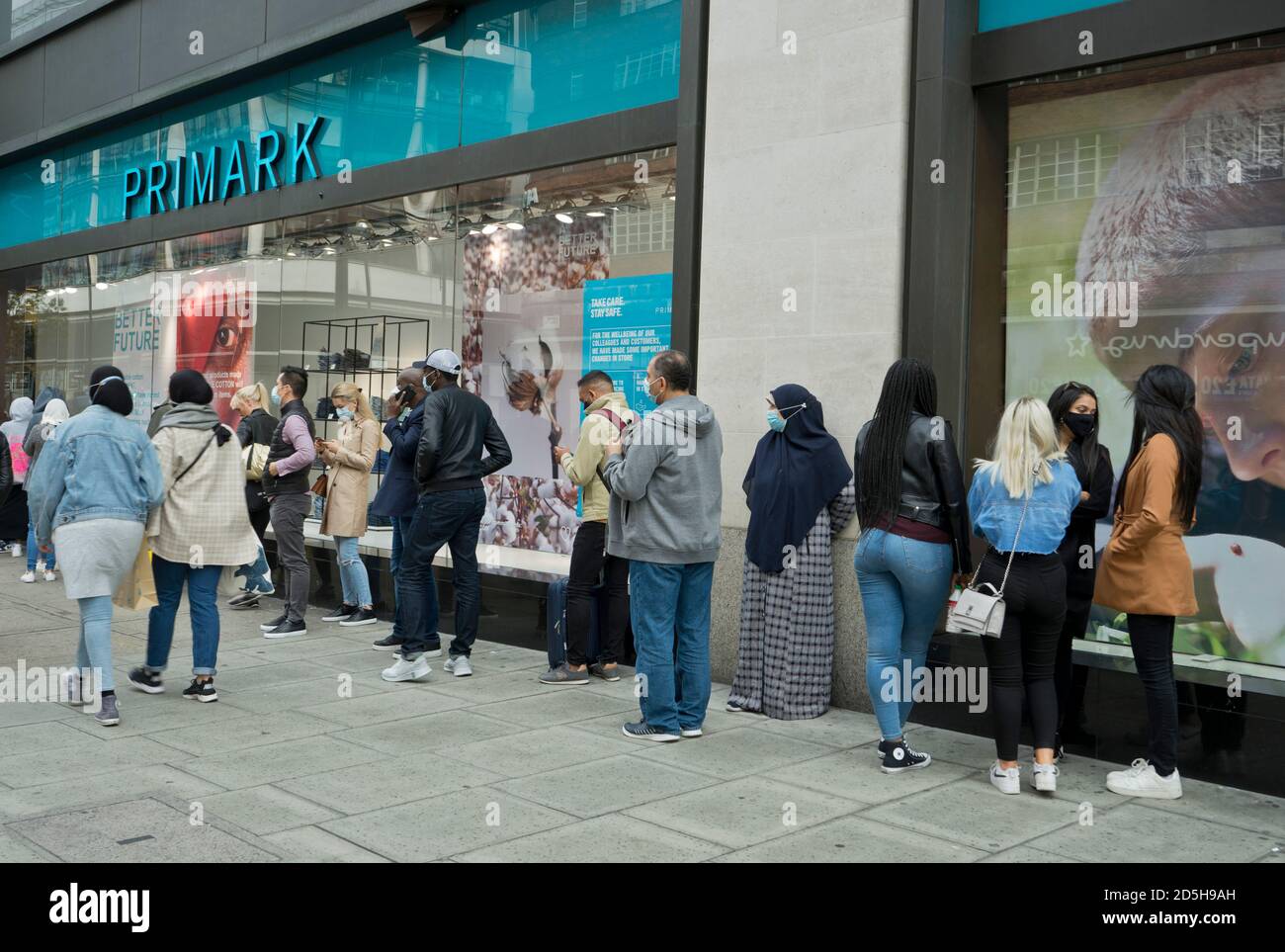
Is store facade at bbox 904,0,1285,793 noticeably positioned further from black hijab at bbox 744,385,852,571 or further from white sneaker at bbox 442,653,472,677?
white sneaker at bbox 442,653,472,677

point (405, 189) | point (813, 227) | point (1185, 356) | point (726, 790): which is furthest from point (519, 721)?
point (405, 189)

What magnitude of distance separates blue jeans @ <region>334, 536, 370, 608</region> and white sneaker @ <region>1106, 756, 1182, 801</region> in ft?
20.8

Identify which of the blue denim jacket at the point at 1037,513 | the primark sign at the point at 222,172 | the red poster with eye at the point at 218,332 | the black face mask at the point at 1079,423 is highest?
the primark sign at the point at 222,172

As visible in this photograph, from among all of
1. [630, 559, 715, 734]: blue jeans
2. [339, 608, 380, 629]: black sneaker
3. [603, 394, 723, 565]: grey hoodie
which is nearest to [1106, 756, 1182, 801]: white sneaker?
[630, 559, 715, 734]: blue jeans

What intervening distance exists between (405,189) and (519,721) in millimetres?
5926

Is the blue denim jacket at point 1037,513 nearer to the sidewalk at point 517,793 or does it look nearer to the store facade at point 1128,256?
the store facade at point 1128,256

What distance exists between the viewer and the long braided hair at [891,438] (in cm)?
581

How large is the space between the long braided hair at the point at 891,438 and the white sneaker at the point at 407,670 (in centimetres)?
327

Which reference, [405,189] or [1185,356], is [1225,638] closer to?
[1185,356]

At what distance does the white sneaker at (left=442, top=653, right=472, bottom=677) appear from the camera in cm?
803

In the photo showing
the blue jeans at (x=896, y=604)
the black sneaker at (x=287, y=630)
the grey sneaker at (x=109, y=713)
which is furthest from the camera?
the black sneaker at (x=287, y=630)

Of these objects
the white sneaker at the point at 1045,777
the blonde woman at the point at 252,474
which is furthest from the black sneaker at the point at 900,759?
the blonde woman at the point at 252,474

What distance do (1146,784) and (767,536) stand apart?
2356 millimetres
